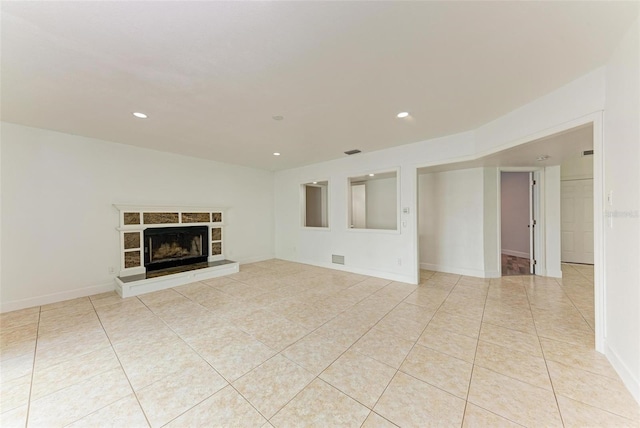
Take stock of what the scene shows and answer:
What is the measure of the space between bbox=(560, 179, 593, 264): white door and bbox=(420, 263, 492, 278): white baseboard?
2.89 m

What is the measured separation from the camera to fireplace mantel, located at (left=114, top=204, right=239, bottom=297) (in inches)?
153

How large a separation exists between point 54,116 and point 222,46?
9.85ft

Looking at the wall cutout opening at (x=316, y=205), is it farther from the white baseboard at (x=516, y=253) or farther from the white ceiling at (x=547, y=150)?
the white baseboard at (x=516, y=253)

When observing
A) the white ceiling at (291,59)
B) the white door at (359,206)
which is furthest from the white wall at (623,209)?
the white door at (359,206)

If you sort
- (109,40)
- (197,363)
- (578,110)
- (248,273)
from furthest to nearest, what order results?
(248,273) → (578,110) → (197,363) → (109,40)

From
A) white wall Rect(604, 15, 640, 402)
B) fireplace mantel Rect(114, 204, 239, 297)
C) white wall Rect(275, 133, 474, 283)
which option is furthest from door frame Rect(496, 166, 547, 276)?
fireplace mantel Rect(114, 204, 239, 297)

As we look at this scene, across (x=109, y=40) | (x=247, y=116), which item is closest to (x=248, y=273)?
(x=247, y=116)

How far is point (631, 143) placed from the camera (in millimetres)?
1666

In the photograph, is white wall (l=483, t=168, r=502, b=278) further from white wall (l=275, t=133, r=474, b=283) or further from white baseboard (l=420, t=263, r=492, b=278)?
white wall (l=275, t=133, r=474, b=283)

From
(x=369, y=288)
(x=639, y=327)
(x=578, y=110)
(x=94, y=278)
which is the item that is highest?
(x=578, y=110)

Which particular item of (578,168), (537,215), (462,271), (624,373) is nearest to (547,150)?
(537,215)

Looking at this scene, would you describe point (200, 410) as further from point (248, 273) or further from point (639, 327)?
point (248, 273)

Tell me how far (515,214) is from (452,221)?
3.20m

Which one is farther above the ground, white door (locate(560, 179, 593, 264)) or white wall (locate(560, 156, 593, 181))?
white wall (locate(560, 156, 593, 181))
